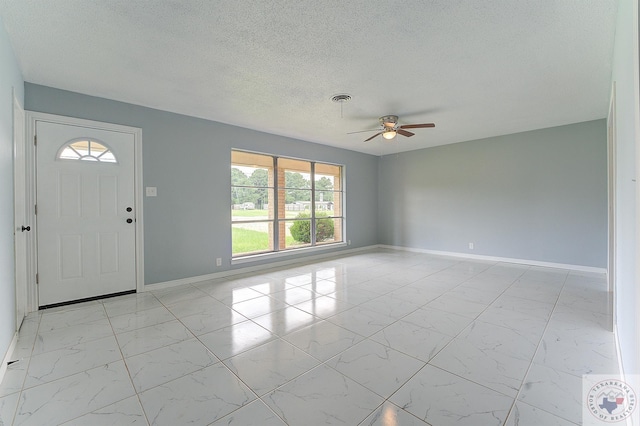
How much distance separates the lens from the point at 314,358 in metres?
2.07

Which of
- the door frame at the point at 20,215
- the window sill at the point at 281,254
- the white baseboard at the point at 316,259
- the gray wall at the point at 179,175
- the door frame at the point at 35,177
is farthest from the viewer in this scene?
the window sill at the point at 281,254

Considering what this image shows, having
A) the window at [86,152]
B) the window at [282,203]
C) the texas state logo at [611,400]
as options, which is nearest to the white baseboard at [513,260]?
the window at [282,203]

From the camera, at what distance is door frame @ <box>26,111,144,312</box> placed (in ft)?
9.86

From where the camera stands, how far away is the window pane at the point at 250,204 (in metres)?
4.78

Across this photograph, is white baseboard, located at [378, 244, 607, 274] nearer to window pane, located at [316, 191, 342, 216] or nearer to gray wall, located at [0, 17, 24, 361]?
window pane, located at [316, 191, 342, 216]

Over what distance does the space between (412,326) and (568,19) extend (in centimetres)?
281

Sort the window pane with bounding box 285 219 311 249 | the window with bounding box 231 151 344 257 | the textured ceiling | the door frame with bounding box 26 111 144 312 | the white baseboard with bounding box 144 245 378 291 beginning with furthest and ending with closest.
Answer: the window pane with bounding box 285 219 311 249, the window with bounding box 231 151 344 257, the white baseboard with bounding box 144 245 378 291, the door frame with bounding box 26 111 144 312, the textured ceiling

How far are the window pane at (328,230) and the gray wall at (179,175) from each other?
87.3 inches

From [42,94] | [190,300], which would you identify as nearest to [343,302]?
[190,300]

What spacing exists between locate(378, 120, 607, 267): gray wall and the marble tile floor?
1.59m

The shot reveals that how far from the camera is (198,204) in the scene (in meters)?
4.25

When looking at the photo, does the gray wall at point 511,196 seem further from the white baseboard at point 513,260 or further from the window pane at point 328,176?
A: the window pane at point 328,176

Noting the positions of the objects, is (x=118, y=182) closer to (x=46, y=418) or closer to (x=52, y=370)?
(x=52, y=370)

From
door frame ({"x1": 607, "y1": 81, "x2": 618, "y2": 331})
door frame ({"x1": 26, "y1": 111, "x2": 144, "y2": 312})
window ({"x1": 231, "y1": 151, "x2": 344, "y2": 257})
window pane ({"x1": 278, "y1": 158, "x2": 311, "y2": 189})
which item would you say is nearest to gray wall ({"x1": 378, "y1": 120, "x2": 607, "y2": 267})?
door frame ({"x1": 607, "y1": 81, "x2": 618, "y2": 331})
